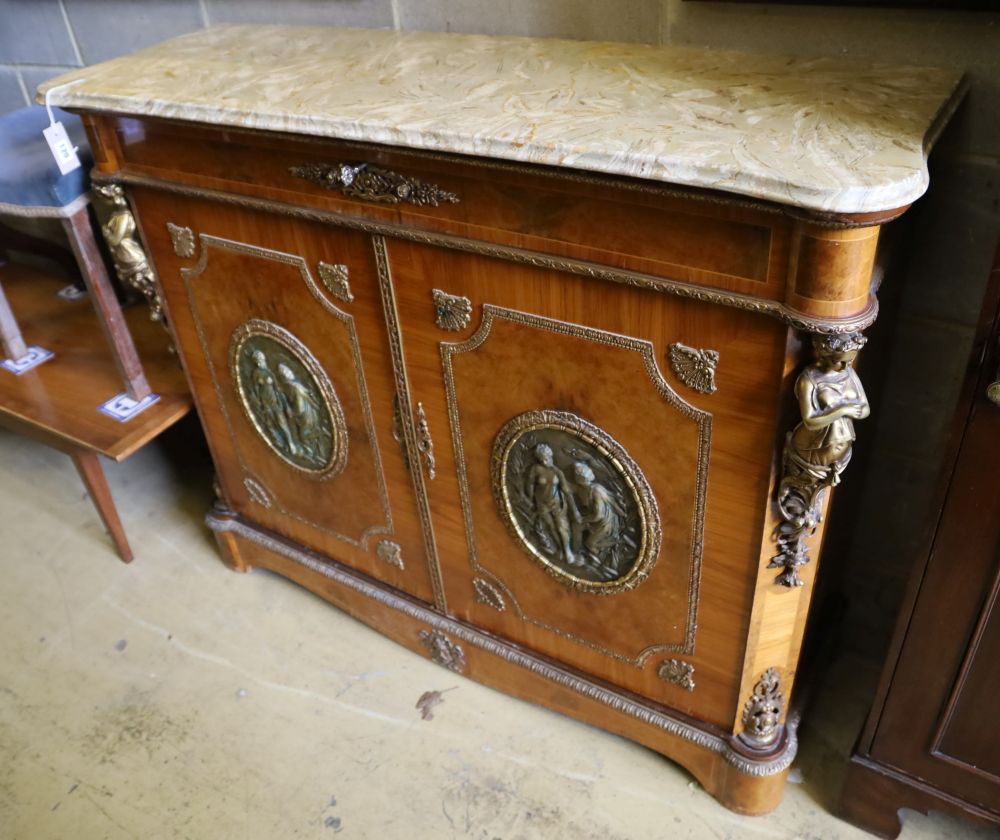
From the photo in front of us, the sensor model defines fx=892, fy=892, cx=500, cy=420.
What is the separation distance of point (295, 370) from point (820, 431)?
970mm

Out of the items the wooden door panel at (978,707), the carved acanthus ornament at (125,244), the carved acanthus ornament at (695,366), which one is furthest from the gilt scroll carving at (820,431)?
the carved acanthus ornament at (125,244)

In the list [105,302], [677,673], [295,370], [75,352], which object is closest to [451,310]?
[295,370]

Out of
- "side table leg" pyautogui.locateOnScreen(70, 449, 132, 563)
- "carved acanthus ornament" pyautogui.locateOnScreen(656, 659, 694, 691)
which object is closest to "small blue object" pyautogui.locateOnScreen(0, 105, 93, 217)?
"side table leg" pyautogui.locateOnScreen(70, 449, 132, 563)

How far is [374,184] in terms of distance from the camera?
129 cm

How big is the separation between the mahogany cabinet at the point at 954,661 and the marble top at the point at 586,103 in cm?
25

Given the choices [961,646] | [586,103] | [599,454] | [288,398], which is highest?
[586,103]

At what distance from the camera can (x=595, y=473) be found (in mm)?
1371

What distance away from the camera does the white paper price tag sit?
1671mm

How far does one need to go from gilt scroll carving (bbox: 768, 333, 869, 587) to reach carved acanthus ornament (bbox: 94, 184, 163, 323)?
1.25 m

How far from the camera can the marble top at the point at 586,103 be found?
3.27 ft

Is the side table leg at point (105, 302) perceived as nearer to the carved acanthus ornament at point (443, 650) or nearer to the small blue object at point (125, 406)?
the small blue object at point (125, 406)

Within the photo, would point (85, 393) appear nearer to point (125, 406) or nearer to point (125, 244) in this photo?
point (125, 406)

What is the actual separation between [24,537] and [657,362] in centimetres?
194

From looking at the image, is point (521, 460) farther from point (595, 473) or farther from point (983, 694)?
point (983, 694)
